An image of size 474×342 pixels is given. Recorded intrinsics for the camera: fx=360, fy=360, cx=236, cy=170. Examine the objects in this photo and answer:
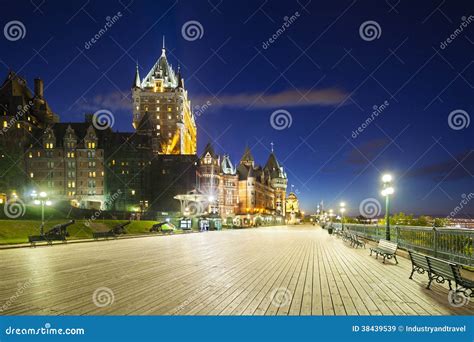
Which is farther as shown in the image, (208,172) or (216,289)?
(208,172)

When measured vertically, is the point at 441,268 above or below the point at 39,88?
below

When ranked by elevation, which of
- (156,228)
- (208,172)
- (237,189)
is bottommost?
(156,228)

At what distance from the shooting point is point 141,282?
1035 centimetres

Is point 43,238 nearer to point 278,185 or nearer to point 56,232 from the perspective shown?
point 56,232

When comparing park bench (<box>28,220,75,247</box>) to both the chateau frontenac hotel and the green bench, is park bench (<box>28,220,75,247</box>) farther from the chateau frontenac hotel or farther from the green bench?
the chateau frontenac hotel

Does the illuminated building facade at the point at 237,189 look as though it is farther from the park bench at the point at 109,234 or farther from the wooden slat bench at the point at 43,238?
the wooden slat bench at the point at 43,238

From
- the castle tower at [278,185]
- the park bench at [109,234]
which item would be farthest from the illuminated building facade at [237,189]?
the park bench at [109,234]

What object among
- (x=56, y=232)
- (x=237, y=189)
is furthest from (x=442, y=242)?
(x=237, y=189)

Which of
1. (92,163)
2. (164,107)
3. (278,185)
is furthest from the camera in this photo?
(278,185)

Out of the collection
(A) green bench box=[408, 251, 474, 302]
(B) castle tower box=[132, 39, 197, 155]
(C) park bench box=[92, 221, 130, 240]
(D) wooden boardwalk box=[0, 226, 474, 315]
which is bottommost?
(C) park bench box=[92, 221, 130, 240]

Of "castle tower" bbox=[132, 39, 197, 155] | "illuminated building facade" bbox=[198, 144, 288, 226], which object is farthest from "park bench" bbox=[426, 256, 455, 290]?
"castle tower" bbox=[132, 39, 197, 155]

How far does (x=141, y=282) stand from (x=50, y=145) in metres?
93.3

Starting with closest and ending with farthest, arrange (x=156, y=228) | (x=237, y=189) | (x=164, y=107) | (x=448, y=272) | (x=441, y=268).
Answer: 1. (x=448, y=272)
2. (x=441, y=268)
3. (x=156, y=228)
4. (x=164, y=107)
5. (x=237, y=189)
